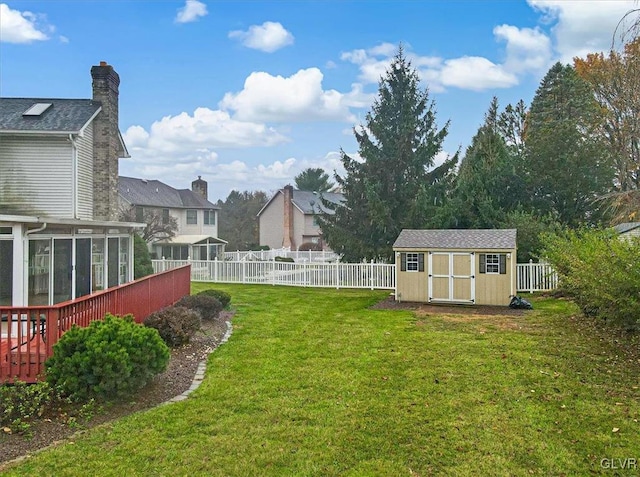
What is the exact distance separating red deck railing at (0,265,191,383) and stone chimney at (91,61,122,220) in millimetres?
6242

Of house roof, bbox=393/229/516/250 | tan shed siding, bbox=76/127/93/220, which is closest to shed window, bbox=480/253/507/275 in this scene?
house roof, bbox=393/229/516/250

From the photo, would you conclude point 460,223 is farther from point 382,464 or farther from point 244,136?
point 382,464

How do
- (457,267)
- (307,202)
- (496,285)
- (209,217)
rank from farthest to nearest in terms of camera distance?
(307,202)
(209,217)
(457,267)
(496,285)

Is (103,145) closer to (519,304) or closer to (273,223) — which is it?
(519,304)

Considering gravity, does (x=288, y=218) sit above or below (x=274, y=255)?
above

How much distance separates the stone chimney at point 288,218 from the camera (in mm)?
40250

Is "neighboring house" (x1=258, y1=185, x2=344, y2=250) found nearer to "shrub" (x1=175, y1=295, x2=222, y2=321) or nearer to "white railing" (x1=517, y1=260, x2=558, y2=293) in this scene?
"white railing" (x1=517, y1=260, x2=558, y2=293)

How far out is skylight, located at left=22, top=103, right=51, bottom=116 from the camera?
44.5 ft

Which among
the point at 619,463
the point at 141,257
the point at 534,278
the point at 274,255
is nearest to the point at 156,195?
the point at 274,255

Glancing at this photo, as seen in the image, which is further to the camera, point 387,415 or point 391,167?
point 391,167

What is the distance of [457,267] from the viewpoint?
1455cm

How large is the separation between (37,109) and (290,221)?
27.3 metres

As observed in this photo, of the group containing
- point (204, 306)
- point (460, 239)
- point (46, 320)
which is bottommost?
point (204, 306)

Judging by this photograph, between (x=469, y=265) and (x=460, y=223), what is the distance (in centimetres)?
714
